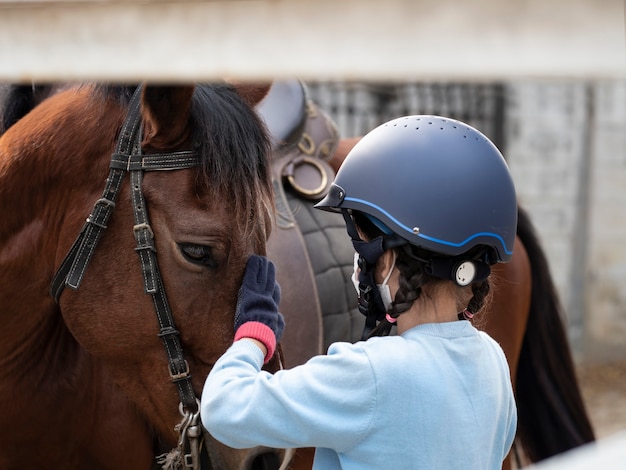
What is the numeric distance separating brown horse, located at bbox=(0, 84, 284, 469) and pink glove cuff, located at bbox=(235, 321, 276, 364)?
0.75 feet

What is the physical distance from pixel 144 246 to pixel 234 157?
27 centimetres

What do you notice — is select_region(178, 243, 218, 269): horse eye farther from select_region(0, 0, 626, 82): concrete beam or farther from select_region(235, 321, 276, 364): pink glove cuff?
select_region(0, 0, 626, 82): concrete beam

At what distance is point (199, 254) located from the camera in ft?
5.35

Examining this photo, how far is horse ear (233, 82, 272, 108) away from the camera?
188cm

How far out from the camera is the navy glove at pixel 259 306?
1416 mm

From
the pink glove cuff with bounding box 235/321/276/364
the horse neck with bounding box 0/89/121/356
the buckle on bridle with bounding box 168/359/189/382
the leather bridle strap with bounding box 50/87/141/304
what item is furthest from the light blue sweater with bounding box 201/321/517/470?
the horse neck with bounding box 0/89/121/356

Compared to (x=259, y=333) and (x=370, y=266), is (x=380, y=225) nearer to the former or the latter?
(x=370, y=266)

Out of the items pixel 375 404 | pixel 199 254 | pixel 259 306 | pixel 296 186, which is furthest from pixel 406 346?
pixel 296 186

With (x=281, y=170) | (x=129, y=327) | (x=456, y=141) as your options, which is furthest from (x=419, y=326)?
(x=281, y=170)

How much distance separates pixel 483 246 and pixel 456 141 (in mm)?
192

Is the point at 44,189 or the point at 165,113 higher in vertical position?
the point at 165,113

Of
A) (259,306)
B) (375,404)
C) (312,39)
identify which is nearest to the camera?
(312,39)

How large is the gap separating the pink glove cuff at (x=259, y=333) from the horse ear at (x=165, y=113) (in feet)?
1.59

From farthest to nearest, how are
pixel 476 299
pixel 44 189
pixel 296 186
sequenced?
pixel 296 186 → pixel 44 189 → pixel 476 299
